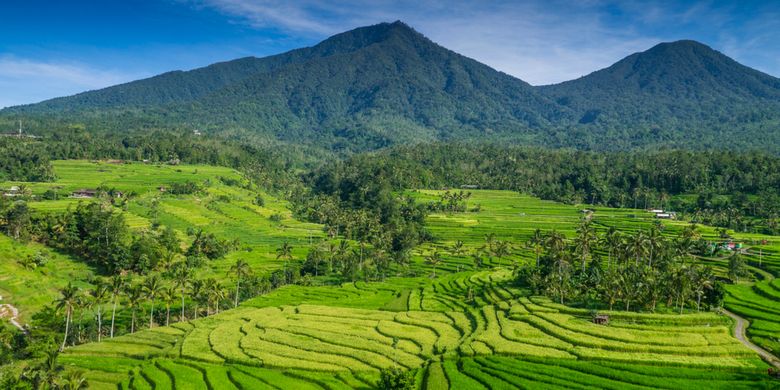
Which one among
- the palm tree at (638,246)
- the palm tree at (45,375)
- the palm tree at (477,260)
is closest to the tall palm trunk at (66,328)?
the palm tree at (45,375)

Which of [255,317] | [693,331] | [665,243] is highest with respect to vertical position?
[665,243]

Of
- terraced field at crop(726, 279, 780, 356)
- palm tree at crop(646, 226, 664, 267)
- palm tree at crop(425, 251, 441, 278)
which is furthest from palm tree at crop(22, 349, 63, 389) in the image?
palm tree at crop(646, 226, 664, 267)

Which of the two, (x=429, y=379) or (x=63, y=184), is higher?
(x=63, y=184)

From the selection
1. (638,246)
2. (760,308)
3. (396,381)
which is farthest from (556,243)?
(396,381)

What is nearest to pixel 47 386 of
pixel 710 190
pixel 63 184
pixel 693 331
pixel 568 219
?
A: pixel 693 331

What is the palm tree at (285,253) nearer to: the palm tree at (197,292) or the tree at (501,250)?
the palm tree at (197,292)

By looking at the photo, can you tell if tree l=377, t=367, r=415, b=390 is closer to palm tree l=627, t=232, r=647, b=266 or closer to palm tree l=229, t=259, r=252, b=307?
palm tree l=229, t=259, r=252, b=307

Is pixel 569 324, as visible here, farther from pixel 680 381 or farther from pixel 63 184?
pixel 63 184
